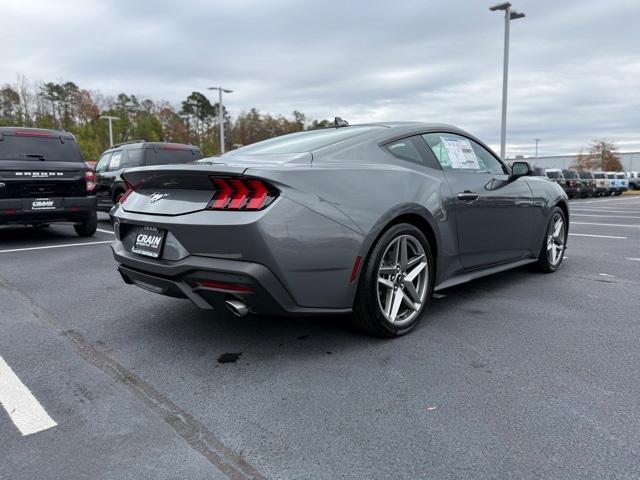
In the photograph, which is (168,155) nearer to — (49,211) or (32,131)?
(32,131)

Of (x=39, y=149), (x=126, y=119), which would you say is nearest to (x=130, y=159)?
(x=39, y=149)

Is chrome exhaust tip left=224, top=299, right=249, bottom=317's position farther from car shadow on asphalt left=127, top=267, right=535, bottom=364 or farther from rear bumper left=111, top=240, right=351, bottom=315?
car shadow on asphalt left=127, top=267, right=535, bottom=364

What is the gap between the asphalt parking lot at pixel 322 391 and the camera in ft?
6.44

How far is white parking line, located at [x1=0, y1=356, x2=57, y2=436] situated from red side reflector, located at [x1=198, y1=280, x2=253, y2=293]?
955 mm

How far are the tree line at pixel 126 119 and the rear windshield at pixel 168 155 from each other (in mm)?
34370

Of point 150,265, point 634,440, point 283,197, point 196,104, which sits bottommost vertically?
point 634,440

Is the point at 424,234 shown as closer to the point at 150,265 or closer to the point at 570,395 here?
the point at 570,395

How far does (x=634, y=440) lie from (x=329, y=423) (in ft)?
4.16

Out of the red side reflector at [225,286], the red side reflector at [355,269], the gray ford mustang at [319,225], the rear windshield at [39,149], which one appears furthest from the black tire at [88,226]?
the red side reflector at [355,269]

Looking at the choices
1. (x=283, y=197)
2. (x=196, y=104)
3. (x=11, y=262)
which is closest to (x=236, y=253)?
(x=283, y=197)

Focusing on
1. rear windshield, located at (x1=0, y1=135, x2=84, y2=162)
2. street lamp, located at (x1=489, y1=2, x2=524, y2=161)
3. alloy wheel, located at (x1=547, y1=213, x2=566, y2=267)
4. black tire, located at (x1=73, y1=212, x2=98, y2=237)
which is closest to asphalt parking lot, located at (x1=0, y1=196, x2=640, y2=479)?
Result: alloy wheel, located at (x1=547, y1=213, x2=566, y2=267)

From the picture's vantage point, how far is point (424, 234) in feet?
11.5

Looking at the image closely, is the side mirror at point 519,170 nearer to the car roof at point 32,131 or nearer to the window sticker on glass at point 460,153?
the window sticker on glass at point 460,153

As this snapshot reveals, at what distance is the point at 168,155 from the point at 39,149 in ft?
9.65
